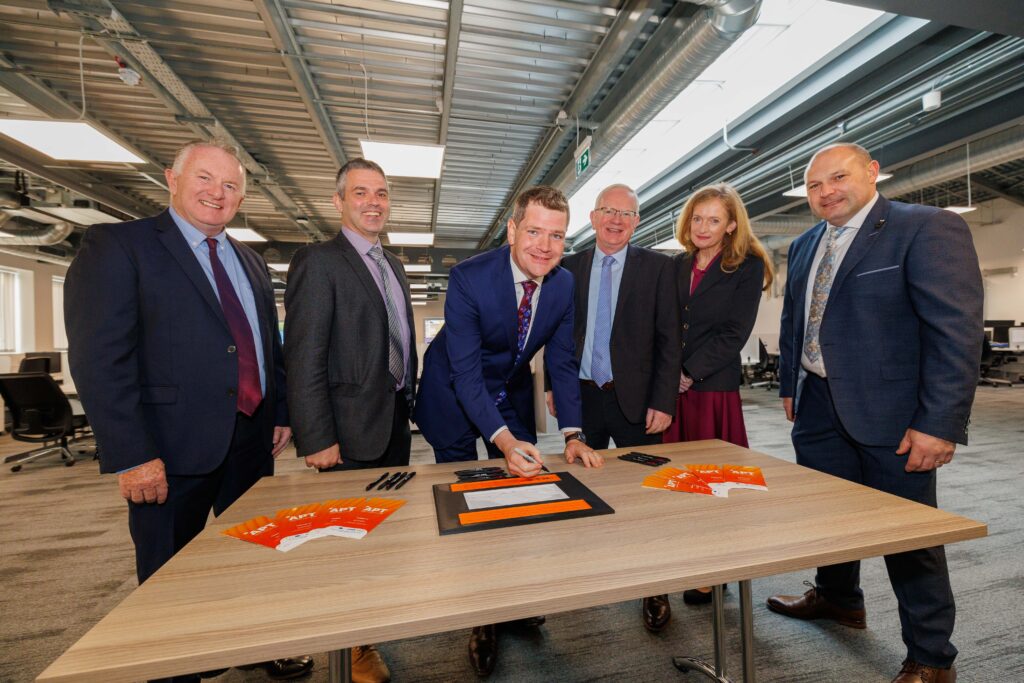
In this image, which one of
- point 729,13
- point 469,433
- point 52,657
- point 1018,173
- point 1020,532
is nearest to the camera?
point 469,433

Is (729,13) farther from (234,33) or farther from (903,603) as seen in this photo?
(234,33)

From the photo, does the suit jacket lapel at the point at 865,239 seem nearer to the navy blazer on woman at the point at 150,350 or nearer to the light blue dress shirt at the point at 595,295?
the light blue dress shirt at the point at 595,295

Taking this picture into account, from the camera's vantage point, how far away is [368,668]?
67.1 inches

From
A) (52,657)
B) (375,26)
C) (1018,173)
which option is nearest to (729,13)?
(375,26)

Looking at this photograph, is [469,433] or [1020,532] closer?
[469,433]

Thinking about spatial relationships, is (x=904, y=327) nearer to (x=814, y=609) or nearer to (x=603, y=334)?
(x=603, y=334)

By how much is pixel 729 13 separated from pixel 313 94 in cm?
352

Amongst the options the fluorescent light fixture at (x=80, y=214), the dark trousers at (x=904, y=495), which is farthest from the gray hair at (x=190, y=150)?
the fluorescent light fixture at (x=80, y=214)

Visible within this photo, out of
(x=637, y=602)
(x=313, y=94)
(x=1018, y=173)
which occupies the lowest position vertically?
(x=637, y=602)

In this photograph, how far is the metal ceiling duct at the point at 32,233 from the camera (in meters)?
7.27

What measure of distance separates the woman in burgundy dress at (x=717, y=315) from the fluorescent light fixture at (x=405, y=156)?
7.78 feet

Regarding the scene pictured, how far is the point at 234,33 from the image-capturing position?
354 centimetres

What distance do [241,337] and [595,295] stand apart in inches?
55.8

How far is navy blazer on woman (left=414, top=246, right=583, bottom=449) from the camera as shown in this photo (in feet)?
5.08
